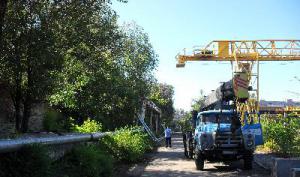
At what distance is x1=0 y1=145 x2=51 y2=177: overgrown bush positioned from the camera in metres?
7.20

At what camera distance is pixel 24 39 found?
16031 millimetres

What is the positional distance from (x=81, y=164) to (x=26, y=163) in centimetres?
331

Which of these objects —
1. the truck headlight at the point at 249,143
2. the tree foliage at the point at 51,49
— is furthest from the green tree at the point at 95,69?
the truck headlight at the point at 249,143

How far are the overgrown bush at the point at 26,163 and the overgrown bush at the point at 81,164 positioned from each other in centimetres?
175

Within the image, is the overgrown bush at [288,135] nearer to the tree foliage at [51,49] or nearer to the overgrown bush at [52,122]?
the tree foliage at [51,49]

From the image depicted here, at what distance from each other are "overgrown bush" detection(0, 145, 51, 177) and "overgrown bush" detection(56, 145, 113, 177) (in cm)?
175

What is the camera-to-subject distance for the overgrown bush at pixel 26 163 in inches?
284

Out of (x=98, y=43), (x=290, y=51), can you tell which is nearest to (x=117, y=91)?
(x=98, y=43)

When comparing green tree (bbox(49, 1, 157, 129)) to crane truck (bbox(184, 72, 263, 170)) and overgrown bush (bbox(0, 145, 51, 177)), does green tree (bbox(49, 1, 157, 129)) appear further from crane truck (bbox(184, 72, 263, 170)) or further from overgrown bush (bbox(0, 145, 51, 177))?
overgrown bush (bbox(0, 145, 51, 177))

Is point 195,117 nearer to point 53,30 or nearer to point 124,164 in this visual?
point 124,164

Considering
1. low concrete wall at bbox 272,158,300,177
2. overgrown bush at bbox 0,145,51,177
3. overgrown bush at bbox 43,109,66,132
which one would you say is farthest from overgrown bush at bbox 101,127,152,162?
overgrown bush at bbox 0,145,51,177

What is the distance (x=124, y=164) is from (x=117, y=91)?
9169mm

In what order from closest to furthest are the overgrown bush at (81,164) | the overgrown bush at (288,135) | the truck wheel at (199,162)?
1. the overgrown bush at (81,164)
2. the truck wheel at (199,162)
3. the overgrown bush at (288,135)

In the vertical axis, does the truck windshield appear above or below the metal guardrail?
above
